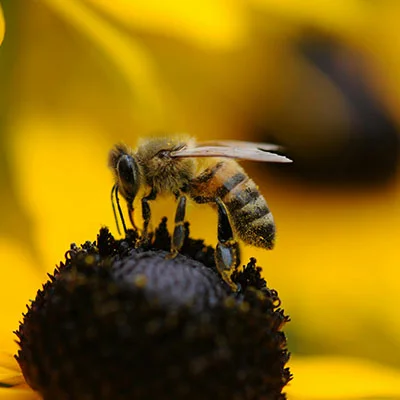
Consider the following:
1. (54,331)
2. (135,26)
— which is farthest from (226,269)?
(135,26)

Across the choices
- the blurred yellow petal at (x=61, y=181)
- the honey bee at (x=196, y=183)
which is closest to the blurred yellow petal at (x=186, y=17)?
the blurred yellow petal at (x=61, y=181)

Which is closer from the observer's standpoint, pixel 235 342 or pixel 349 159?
pixel 235 342

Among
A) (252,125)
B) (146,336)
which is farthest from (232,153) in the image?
(252,125)

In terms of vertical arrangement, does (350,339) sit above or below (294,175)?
below

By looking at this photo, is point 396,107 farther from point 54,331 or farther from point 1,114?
point 54,331

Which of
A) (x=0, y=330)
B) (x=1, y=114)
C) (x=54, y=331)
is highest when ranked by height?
(x=1, y=114)

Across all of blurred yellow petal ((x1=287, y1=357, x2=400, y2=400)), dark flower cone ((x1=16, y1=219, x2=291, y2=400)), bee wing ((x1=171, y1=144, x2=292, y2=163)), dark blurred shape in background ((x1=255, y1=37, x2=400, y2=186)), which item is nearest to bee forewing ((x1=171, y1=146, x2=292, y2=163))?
bee wing ((x1=171, y1=144, x2=292, y2=163))

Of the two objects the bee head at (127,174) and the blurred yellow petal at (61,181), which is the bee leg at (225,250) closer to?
the bee head at (127,174)
